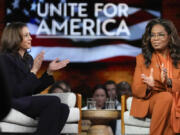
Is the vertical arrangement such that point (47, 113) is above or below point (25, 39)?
below

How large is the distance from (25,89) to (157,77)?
1301 millimetres

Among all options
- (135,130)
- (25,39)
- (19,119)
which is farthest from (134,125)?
(25,39)

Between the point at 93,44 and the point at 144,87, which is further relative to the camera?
the point at 93,44

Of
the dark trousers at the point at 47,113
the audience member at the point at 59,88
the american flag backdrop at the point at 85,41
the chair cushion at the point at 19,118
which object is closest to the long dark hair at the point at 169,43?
the dark trousers at the point at 47,113

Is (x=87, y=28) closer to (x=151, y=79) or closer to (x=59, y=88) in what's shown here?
(x=59, y=88)

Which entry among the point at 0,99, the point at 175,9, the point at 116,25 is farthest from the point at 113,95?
the point at 0,99

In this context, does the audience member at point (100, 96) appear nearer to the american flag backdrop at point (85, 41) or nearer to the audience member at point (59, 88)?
the audience member at point (59, 88)

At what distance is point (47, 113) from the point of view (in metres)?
3.02

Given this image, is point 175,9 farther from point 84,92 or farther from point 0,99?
point 0,99

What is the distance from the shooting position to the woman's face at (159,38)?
3.59 metres

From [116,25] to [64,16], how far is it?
981 mm

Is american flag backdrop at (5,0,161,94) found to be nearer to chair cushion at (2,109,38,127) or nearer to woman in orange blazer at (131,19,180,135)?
woman in orange blazer at (131,19,180,135)

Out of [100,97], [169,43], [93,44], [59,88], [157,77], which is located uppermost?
[169,43]

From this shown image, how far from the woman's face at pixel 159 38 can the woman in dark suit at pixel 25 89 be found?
1.11 meters
